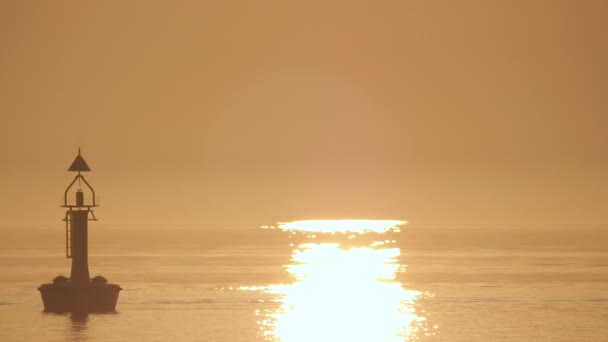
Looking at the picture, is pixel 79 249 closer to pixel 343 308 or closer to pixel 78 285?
pixel 78 285

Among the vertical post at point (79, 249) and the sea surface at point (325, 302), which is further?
the vertical post at point (79, 249)

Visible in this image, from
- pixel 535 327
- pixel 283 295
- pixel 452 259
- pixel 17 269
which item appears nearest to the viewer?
pixel 535 327

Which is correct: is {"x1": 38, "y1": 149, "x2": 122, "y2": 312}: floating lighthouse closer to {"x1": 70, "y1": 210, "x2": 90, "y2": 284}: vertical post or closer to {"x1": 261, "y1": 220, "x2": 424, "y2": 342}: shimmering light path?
{"x1": 70, "y1": 210, "x2": 90, "y2": 284}: vertical post

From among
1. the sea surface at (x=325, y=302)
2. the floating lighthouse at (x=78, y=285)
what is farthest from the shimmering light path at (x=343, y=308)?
the floating lighthouse at (x=78, y=285)

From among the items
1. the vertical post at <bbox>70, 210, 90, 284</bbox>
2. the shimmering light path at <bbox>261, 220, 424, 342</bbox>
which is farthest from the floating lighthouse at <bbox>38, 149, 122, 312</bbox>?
the shimmering light path at <bbox>261, 220, 424, 342</bbox>

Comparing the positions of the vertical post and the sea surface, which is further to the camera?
the vertical post

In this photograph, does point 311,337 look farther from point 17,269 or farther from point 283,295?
point 17,269

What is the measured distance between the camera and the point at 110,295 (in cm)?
7331

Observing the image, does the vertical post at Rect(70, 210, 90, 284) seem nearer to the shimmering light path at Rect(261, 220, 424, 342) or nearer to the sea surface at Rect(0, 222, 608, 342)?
the sea surface at Rect(0, 222, 608, 342)

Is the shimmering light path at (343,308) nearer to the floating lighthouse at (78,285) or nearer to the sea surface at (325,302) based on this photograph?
the sea surface at (325,302)

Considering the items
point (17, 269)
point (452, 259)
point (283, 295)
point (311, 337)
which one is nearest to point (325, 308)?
point (283, 295)

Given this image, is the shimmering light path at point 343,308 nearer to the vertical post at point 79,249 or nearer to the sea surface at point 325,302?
the sea surface at point 325,302

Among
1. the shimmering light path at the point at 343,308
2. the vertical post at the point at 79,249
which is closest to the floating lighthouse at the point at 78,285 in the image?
the vertical post at the point at 79,249

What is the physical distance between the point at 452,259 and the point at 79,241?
103108 millimetres
